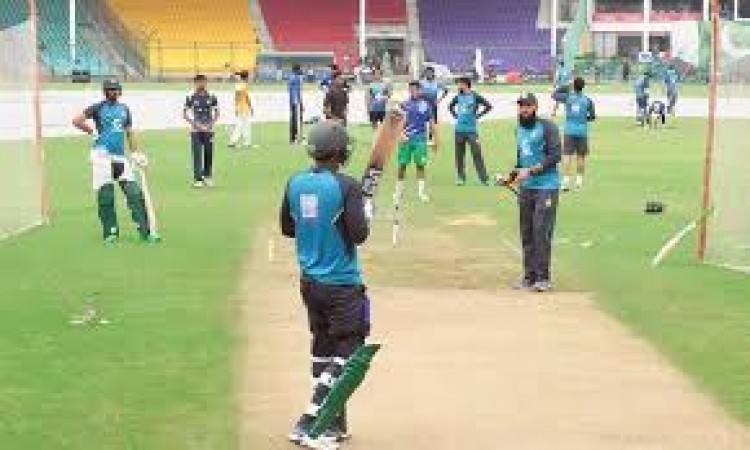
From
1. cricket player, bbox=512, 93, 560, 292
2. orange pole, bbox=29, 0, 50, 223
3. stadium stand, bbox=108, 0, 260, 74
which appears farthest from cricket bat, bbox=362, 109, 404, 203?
stadium stand, bbox=108, 0, 260, 74

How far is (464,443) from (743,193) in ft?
30.7

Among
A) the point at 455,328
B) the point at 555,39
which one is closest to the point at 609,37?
the point at 555,39

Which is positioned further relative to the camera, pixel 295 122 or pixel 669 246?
pixel 295 122

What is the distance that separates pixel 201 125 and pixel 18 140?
207 inches

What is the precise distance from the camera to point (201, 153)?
27.2 metres

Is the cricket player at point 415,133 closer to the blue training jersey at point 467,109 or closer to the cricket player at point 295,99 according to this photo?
the blue training jersey at point 467,109

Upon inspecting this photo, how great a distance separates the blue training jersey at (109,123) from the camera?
748 inches

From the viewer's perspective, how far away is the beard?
15.4 metres

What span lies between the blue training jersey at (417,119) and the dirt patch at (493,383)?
9.45 m

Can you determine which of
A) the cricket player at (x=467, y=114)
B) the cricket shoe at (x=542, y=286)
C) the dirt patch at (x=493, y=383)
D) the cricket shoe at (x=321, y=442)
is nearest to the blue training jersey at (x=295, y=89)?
the cricket player at (x=467, y=114)

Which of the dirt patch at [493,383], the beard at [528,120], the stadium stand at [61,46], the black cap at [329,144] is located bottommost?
the dirt patch at [493,383]

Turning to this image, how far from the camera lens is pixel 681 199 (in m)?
25.0

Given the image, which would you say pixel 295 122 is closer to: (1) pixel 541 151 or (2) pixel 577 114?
(2) pixel 577 114

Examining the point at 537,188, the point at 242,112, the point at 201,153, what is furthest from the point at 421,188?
the point at 242,112
